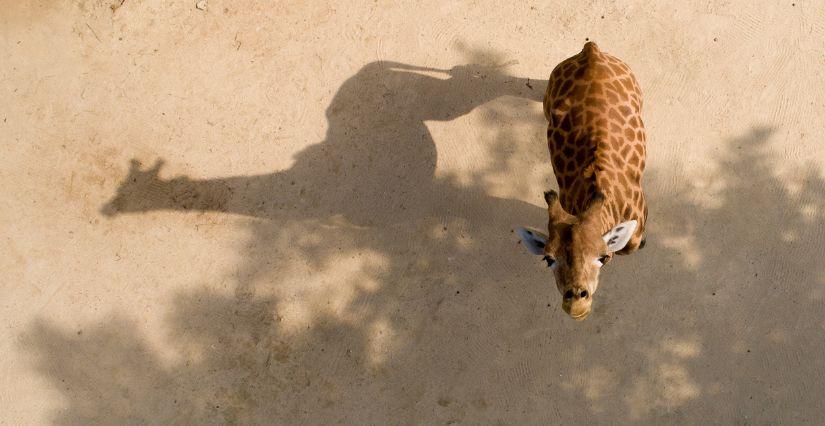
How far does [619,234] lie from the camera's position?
3953mm

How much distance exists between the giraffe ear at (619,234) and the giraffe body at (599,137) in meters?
0.30

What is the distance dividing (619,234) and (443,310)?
86.3 inches

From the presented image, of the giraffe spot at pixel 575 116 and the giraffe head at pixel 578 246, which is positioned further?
the giraffe spot at pixel 575 116

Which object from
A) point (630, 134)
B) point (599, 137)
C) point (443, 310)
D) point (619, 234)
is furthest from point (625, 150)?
point (443, 310)

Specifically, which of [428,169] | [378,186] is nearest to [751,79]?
[428,169]

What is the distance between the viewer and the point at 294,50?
6.00m

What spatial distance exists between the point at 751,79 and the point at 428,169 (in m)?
3.14

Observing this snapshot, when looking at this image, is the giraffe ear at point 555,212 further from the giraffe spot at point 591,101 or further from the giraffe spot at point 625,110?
the giraffe spot at point 625,110

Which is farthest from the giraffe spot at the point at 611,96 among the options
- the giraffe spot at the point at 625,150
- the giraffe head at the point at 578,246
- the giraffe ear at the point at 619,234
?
the giraffe ear at the point at 619,234

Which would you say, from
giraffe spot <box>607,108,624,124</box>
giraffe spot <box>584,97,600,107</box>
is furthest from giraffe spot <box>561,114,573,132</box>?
giraffe spot <box>607,108,624,124</box>

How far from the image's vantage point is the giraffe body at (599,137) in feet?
14.5

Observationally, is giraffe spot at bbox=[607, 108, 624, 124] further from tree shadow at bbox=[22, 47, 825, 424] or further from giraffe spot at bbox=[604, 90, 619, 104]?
tree shadow at bbox=[22, 47, 825, 424]

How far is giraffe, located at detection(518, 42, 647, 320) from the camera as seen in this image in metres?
3.95

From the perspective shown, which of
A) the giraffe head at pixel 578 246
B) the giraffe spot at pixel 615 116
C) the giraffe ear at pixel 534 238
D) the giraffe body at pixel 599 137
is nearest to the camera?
the giraffe head at pixel 578 246
